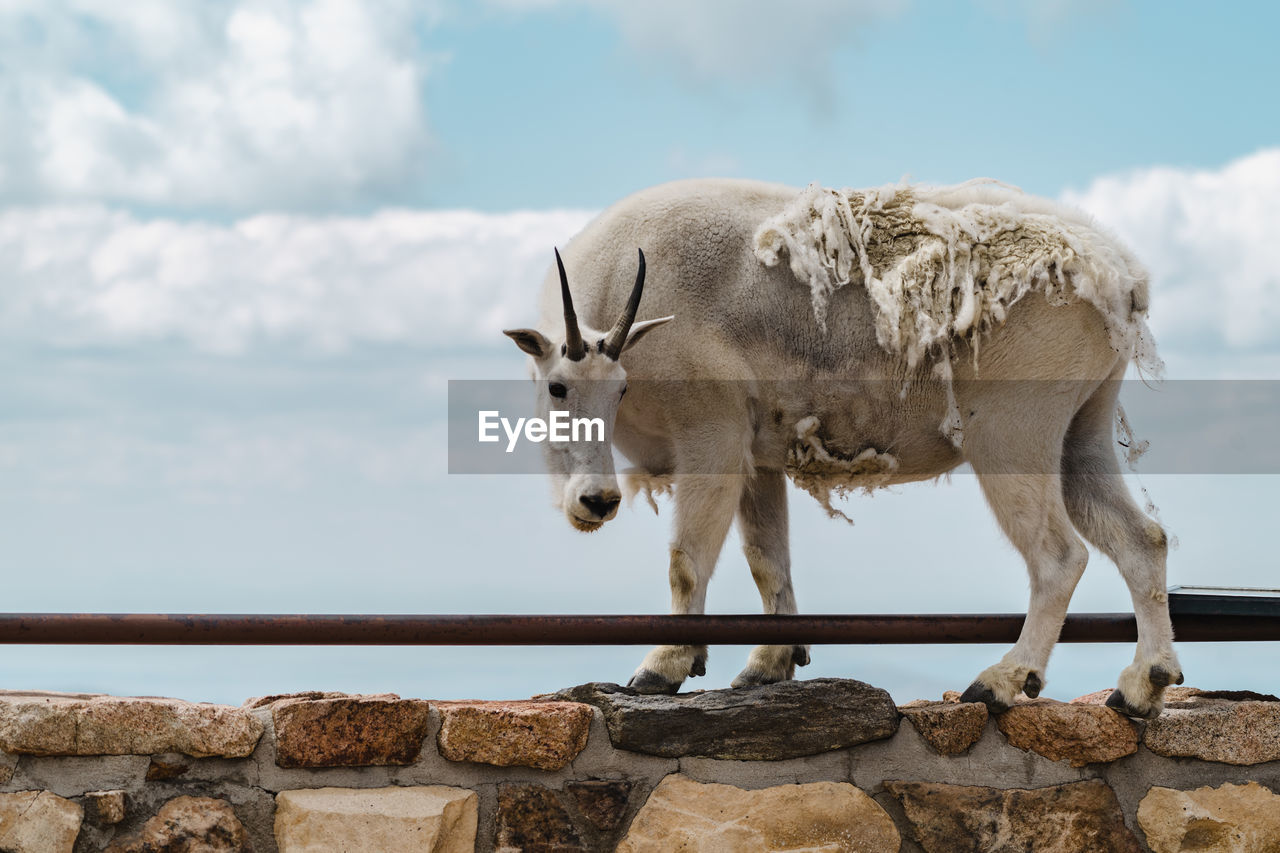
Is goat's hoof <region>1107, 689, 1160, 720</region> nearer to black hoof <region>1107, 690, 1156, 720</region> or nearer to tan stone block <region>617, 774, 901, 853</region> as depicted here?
black hoof <region>1107, 690, 1156, 720</region>

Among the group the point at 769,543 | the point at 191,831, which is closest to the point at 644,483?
the point at 769,543

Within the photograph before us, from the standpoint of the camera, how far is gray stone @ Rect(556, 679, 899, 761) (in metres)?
3.86

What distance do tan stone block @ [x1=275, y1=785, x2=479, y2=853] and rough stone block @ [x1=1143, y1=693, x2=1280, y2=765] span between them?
2.17m

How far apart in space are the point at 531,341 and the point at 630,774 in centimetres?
139

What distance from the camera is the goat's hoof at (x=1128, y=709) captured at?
13.8 feet

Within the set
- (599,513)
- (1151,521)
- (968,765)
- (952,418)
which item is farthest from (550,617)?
(1151,521)

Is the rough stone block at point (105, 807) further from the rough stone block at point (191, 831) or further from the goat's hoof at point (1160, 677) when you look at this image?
the goat's hoof at point (1160, 677)

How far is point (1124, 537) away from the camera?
4617mm

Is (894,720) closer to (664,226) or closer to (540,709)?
(540,709)

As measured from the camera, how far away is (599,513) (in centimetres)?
425

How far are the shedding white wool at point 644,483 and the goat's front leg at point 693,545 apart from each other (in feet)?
1.24

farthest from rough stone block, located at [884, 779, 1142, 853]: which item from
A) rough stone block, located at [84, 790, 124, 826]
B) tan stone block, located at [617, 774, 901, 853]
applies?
rough stone block, located at [84, 790, 124, 826]

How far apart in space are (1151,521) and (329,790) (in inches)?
111

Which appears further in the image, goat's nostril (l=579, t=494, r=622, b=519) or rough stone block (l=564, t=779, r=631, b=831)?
goat's nostril (l=579, t=494, r=622, b=519)
